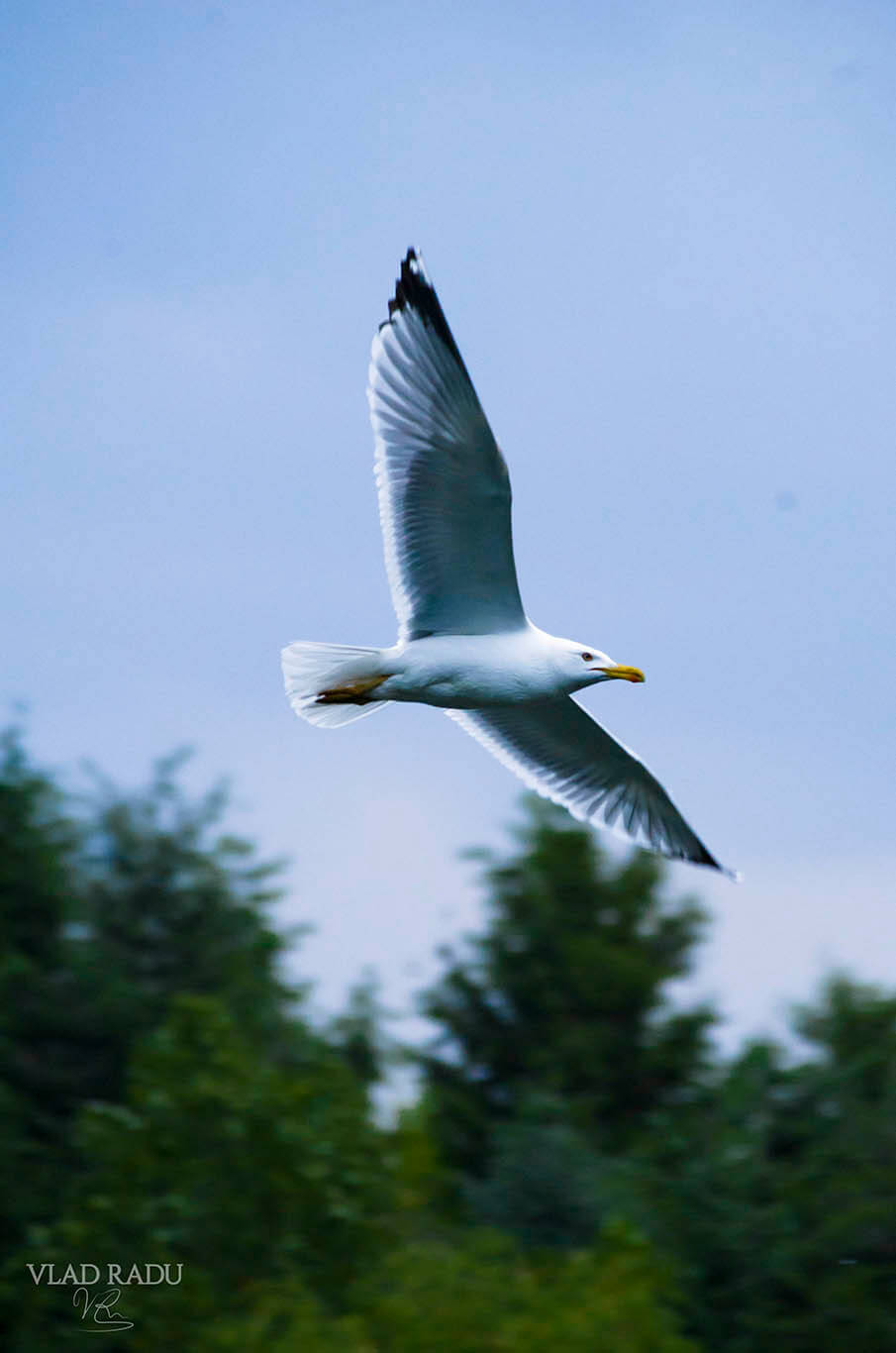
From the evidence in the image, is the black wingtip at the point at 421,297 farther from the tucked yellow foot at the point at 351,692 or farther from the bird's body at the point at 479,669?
the tucked yellow foot at the point at 351,692

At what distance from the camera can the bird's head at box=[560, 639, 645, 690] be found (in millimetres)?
7102

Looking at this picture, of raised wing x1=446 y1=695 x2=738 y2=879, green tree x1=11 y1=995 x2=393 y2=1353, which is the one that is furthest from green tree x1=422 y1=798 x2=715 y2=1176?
raised wing x1=446 y1=695 x2=738 y2=879

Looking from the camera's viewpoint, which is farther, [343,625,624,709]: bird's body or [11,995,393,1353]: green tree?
[11,995,393,1353]: green tree

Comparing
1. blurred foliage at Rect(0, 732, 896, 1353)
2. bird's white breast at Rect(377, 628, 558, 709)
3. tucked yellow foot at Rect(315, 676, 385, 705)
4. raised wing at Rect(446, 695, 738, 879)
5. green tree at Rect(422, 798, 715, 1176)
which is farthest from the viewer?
green tree at Rect(422, 798, 715, 1176)

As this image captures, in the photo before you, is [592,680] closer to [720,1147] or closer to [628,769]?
[628,769]

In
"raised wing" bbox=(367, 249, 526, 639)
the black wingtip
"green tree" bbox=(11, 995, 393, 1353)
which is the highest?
the black wingtip

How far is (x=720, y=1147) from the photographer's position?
15.2 metres

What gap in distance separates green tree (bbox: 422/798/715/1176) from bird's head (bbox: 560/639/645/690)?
1084 centimetres

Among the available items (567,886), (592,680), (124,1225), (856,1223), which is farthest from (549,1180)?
(592,680)

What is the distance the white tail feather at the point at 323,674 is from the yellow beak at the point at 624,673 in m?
0.82

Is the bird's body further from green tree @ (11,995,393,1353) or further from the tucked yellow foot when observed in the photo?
green tree @ (11,995,393,1353)

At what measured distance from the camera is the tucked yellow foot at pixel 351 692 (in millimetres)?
7172

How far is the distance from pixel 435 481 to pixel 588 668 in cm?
92

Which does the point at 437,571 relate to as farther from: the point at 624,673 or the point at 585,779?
the point at 585,779
